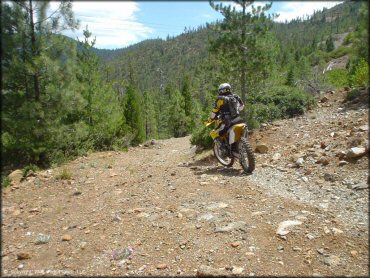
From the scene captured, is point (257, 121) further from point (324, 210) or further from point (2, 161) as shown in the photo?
point (2, 161)

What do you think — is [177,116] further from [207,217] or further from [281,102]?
[207,217]

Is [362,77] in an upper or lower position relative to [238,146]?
upper

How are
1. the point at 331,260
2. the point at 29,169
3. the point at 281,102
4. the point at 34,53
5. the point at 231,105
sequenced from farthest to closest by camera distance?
the point at 281,102
the point at 34,53
the point at 29,169
the point at 231,105
the point at 331,260

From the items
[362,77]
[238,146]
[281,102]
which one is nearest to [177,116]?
[281,102]

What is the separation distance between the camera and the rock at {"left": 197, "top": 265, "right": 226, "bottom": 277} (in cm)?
382

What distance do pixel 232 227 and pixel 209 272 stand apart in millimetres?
1126

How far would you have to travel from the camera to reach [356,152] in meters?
6.34

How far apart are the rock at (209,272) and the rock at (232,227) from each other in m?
0.90

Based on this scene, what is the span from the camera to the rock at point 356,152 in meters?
6.30

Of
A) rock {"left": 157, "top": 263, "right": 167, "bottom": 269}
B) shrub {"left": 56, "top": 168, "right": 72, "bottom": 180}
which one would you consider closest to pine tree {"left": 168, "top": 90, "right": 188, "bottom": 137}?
shrub {"left": 56, "top": 168, "right": 72, "bottom": 180}

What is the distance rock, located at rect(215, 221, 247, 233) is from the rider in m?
3.47

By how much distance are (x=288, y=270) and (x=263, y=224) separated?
1.16m

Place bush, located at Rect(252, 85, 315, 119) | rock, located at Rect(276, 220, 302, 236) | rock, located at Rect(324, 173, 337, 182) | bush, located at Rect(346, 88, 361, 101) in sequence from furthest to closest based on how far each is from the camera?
1. bush, located at Rect(252, 85, 315, 119)
2. bush, located at Rect(346, 88, 361, 101)
3. rock, located at Rect(324, 173, 337, 182)
4. rock, located at Rect(276, 220, 302, 236)

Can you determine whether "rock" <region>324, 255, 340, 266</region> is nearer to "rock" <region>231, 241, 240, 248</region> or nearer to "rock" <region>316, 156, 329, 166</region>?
"rock" <region>231, 241, 240, 248</region>
